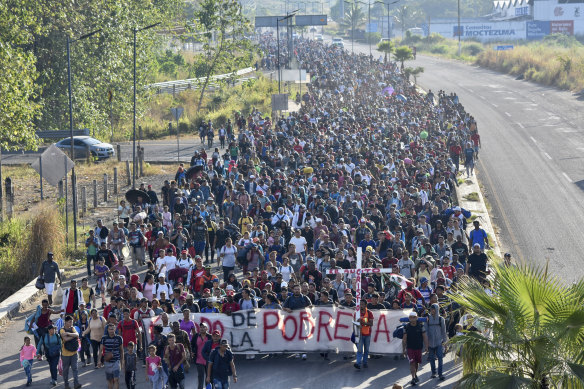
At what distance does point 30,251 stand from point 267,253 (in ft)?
21.7

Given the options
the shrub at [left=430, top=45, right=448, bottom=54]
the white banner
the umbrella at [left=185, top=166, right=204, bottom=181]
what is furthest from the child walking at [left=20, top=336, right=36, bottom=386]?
the shrub at [left=430, top=45, right=448, bottom=54]

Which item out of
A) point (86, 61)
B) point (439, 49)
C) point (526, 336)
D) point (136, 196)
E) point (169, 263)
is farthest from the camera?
point (439, 49)

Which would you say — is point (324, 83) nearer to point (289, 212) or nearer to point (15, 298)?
point (289, 212)

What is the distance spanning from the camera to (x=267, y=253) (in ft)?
68.3

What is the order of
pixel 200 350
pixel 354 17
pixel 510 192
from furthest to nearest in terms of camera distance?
pixel 354 17
pixel 510 192
pixel 200 350

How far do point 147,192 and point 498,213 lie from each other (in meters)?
11.6

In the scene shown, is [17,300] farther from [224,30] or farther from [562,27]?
[562,27]

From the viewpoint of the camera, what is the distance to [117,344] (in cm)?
1477

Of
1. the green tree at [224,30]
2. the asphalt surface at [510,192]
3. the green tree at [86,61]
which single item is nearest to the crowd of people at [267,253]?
the asphalt surface at [510,192]

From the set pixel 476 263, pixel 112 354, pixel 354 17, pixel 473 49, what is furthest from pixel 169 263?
pixel 354 17

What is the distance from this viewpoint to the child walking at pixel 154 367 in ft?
47.0

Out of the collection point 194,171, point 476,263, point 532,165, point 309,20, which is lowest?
point 476,263

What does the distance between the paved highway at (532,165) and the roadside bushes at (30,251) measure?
39.8ft

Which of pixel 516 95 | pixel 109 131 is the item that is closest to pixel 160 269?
pixel 109 131
